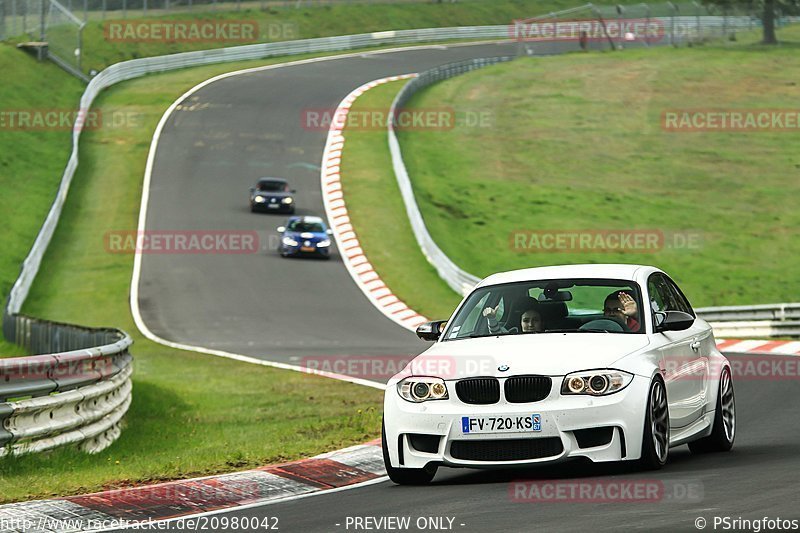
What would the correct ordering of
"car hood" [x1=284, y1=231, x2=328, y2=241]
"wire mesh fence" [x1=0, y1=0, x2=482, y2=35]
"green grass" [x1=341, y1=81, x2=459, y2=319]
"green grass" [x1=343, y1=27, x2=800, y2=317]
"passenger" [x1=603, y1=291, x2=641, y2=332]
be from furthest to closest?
"wire mesh fence" [x1=0, y1=0, x2=482, y2=35] → "green grass" [x1=343, y1=27, x2=800, y2=317] → "car hood" [x1=284, y1=231, x2=328, y2=241] → "green grass" [x1=341, y1=81, x2=459, y2=319] → "passenger" [x1=603, y1=291, x2=641, y2=332]

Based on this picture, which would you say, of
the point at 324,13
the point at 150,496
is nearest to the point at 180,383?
the point at 150,496

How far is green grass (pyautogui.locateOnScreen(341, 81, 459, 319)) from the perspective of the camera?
36.2 metres

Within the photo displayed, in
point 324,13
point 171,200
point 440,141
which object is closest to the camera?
point 171,200

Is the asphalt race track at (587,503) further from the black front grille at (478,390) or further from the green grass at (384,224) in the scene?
the green grass at (384,224)

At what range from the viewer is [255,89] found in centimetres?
6500

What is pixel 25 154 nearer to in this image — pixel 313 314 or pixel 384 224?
pixel 384 224

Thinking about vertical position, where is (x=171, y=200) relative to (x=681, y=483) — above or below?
below

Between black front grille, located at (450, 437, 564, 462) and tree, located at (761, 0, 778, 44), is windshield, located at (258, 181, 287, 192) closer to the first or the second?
black front grille, located at (450, 437, 564, 462)

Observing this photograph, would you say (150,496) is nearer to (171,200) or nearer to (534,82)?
(171,200)

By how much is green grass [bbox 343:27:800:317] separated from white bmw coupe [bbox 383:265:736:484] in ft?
77.2

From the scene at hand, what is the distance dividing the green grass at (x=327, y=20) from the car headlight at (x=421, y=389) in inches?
2293

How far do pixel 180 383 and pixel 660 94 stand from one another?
47939 mm

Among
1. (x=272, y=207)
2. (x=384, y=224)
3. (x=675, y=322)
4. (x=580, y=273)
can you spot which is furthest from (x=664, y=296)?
(x=272, y=207)

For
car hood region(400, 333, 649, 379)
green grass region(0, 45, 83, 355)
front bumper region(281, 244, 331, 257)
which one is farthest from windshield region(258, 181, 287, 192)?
car hood region(400, 333, 649, 379)
